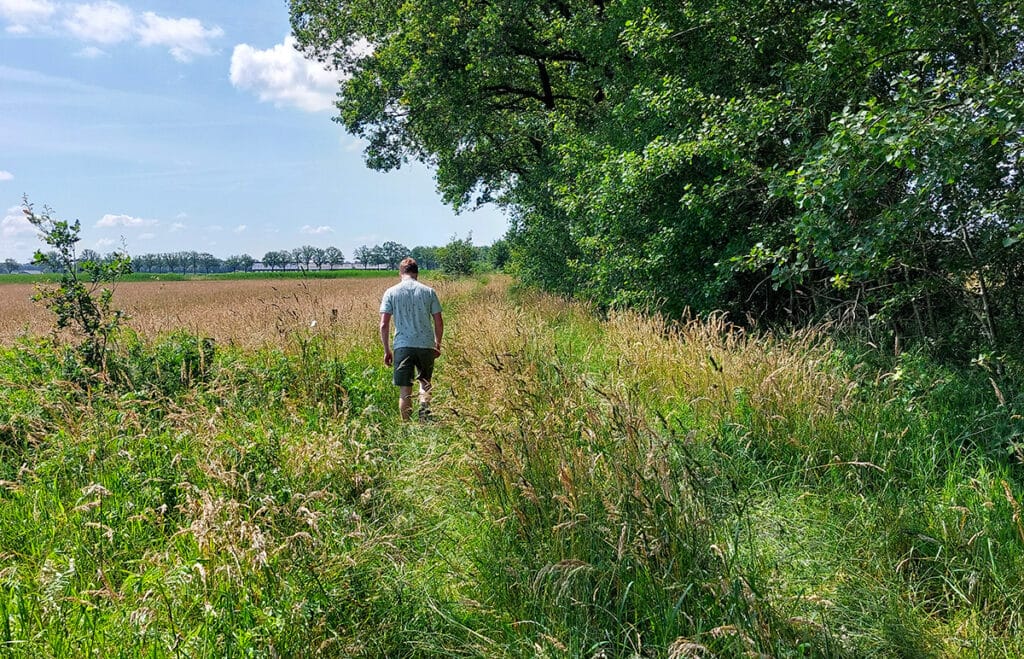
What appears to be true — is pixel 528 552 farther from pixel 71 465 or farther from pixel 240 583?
pixel 71 465

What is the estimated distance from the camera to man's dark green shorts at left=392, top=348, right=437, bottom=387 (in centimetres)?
607

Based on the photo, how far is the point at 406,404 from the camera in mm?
5984

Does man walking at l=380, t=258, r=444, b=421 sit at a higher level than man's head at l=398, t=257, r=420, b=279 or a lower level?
lower

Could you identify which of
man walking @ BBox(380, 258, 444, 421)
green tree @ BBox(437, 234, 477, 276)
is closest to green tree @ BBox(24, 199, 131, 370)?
man walking @ BBox(380, 258, 444, 421)

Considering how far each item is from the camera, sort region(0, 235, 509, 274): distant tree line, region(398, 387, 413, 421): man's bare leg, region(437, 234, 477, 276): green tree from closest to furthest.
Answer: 1. region(398, 387, 413, 421): man's bare leg
2. region(437, 234, 477, 276): green tree
3. region(0, 235, 509, 274): distant tree line

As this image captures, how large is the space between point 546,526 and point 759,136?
596 cm

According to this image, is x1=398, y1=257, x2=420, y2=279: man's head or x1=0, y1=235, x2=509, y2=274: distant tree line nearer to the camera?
x1=398, y1=257, x2=420, y2=279: man's head

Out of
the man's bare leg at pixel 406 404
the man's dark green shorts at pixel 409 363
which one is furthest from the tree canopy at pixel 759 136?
the man's bare leg at pixel 406 404

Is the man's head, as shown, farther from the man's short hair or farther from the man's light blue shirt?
the man's light blue shirt

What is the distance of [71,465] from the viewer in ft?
13.2

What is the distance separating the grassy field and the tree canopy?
154 cm

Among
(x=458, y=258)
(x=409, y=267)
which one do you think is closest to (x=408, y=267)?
(x=409, y=267)

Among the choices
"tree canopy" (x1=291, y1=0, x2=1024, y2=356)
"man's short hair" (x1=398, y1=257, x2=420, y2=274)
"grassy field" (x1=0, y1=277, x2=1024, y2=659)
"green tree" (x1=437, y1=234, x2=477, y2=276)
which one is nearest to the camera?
"grassy field" (x1=0, y1=277, x2=1024, y2=659)

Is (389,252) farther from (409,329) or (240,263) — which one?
(409,329)
